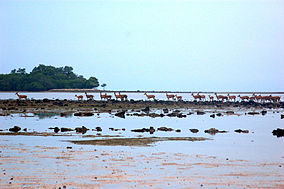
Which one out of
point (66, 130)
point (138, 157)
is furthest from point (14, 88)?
point (138, 157)

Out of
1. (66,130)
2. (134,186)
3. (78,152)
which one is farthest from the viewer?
(66,130)

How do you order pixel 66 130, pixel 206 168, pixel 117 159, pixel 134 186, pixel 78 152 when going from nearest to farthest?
pixel 134 186 → pixel 206 168 → pixel 117 159 → pixel 78 152 → pixel 66 130

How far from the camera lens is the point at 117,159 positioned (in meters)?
16.1

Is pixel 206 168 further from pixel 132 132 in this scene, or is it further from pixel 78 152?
pixel 132 132

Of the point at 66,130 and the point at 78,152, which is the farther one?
the point at 66,130

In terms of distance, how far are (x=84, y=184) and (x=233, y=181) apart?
13.7ft

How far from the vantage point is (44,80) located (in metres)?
154

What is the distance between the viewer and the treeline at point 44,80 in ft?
498

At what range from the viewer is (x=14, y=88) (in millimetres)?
153250

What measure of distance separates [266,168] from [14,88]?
145765 mm

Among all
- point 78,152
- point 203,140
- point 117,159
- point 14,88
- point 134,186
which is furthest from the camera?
point 14,88

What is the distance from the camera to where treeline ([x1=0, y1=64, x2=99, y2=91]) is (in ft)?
498

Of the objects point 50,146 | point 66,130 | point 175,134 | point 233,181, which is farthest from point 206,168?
point 66,130

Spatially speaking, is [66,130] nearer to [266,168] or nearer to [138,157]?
[138,157]
